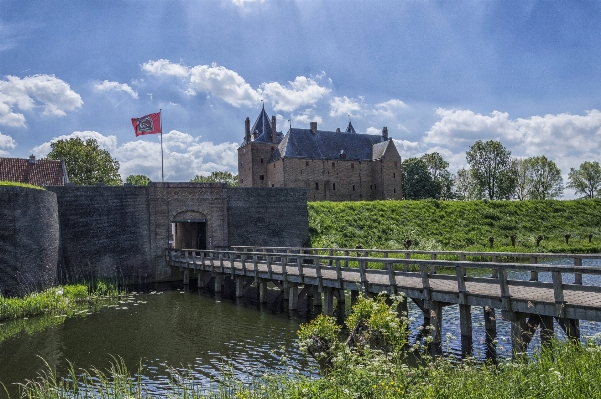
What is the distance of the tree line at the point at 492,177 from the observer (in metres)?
60.6

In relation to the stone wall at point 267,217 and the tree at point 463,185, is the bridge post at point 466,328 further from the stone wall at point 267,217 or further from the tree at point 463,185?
the tree at point 463,185

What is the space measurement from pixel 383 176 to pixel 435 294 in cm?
4205

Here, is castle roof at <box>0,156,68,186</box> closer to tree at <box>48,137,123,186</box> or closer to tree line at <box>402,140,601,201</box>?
tree at <box>48,137,123,186</box>

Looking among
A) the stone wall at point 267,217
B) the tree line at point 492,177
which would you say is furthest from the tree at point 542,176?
the stone wall at point 267,217

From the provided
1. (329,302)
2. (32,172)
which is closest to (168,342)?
(329,302)

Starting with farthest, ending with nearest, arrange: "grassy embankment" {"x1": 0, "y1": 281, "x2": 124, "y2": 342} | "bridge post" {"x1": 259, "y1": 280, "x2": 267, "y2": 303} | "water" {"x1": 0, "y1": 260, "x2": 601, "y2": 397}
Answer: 1. "bridge post" {"x1": 259, "y1": 280, "x2": 267, "y2": 303}
2. "grassy embankment" {"x1": 0, "y1": 281, "x2": 124, "y2": 342}
3. "water" {"x1": 0, "y1": 260, "x2": 601, "y2": 397}

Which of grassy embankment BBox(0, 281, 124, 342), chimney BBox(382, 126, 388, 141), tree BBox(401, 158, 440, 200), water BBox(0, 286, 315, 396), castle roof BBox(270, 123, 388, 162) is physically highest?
chimney BBox(382, 126, 388, 141)

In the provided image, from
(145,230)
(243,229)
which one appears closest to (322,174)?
(243,229)

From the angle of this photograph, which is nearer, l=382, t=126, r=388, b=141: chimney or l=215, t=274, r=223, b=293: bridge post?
l=215, t=274, r=223, b=293: bridge post

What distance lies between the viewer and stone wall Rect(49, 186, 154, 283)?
77.2ft

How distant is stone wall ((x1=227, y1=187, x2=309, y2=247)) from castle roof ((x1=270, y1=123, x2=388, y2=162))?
1849 centimetres

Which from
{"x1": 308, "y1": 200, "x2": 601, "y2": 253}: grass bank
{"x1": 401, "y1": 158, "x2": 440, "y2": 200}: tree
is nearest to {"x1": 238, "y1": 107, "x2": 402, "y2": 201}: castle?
{"x1": 401, "y1": 158, "x2": 440, "y2": 200}: tree

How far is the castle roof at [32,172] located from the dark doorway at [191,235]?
9.32 meters

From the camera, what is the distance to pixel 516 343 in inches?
332
